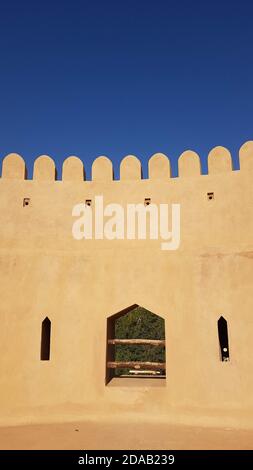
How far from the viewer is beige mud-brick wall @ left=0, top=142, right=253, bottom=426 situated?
8.25 metres

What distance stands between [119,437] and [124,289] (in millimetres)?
3079

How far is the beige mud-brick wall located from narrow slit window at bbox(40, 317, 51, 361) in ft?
0.46

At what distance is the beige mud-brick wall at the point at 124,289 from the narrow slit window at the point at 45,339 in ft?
0.46

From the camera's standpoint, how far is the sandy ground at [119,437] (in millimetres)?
6566

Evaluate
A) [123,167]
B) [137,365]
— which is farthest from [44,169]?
[137,365]

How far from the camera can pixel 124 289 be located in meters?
9.03

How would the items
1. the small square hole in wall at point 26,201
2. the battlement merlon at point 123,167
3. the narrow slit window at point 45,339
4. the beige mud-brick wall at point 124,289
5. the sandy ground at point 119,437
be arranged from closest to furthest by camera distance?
the sandy ground at point 119,437, the beige mud-brick wall at point 124,289, the narrow slit window at point 45,339, the battlement merlon at point 123,167, the small square hole in wall at point 26,201

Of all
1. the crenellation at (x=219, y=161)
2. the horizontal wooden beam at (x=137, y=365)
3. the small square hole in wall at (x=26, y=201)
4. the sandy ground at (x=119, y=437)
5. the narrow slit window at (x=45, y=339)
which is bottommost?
the sandy ground at (x=119, y=437)

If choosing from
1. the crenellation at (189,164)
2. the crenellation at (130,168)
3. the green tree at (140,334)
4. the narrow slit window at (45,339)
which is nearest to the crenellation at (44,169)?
the crenellation at (130,168)

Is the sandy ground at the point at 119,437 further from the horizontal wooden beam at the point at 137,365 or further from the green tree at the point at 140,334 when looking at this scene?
the green tree at the point at 140,334

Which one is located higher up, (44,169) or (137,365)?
(44,169)

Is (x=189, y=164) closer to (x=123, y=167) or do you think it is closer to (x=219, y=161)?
(x=219, y=161)
